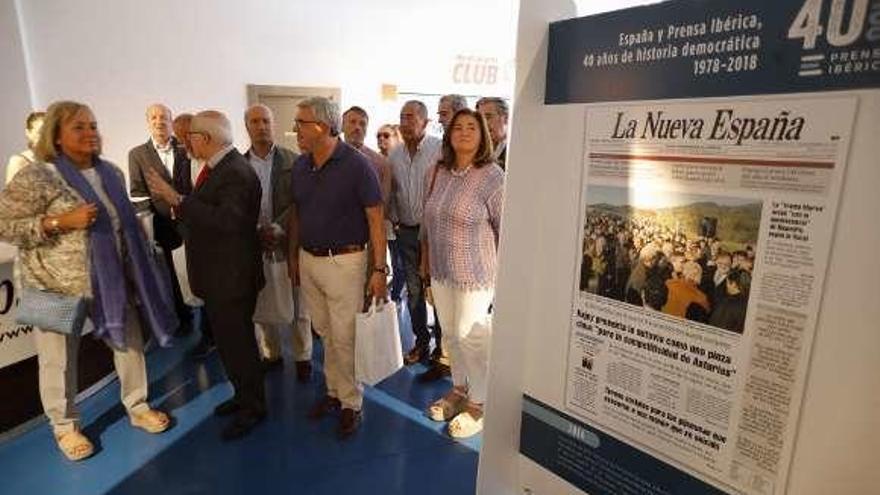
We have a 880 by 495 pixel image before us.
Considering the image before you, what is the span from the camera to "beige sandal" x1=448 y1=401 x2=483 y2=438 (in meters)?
2.58

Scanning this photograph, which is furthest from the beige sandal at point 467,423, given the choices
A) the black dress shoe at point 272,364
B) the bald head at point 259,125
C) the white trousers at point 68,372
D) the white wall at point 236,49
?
the white wall at point 236,49

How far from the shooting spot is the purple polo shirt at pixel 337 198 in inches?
88.8

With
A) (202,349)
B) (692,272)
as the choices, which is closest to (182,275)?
(202,349)

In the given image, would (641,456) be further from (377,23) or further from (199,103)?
(377,23)

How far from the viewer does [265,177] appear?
291 cm

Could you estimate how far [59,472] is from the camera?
7.55ft

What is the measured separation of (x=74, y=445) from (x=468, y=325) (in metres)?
1.98

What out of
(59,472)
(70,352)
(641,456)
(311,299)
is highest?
(641,456)

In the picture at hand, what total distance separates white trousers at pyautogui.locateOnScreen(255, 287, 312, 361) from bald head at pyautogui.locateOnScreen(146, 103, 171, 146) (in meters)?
1.60

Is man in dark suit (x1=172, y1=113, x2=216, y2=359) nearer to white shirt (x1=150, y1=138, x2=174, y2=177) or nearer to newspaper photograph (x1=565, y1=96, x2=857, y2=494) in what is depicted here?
white shirt (x1=150, y1=138, x2=174, y2=177)

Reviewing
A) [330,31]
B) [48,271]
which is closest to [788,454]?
[48,271]

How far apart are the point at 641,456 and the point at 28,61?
5.27 m

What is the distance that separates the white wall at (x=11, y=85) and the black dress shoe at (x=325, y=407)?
3.37 meters

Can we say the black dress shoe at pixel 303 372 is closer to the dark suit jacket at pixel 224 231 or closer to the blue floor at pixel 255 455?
the blue floor at pixel 255 455
